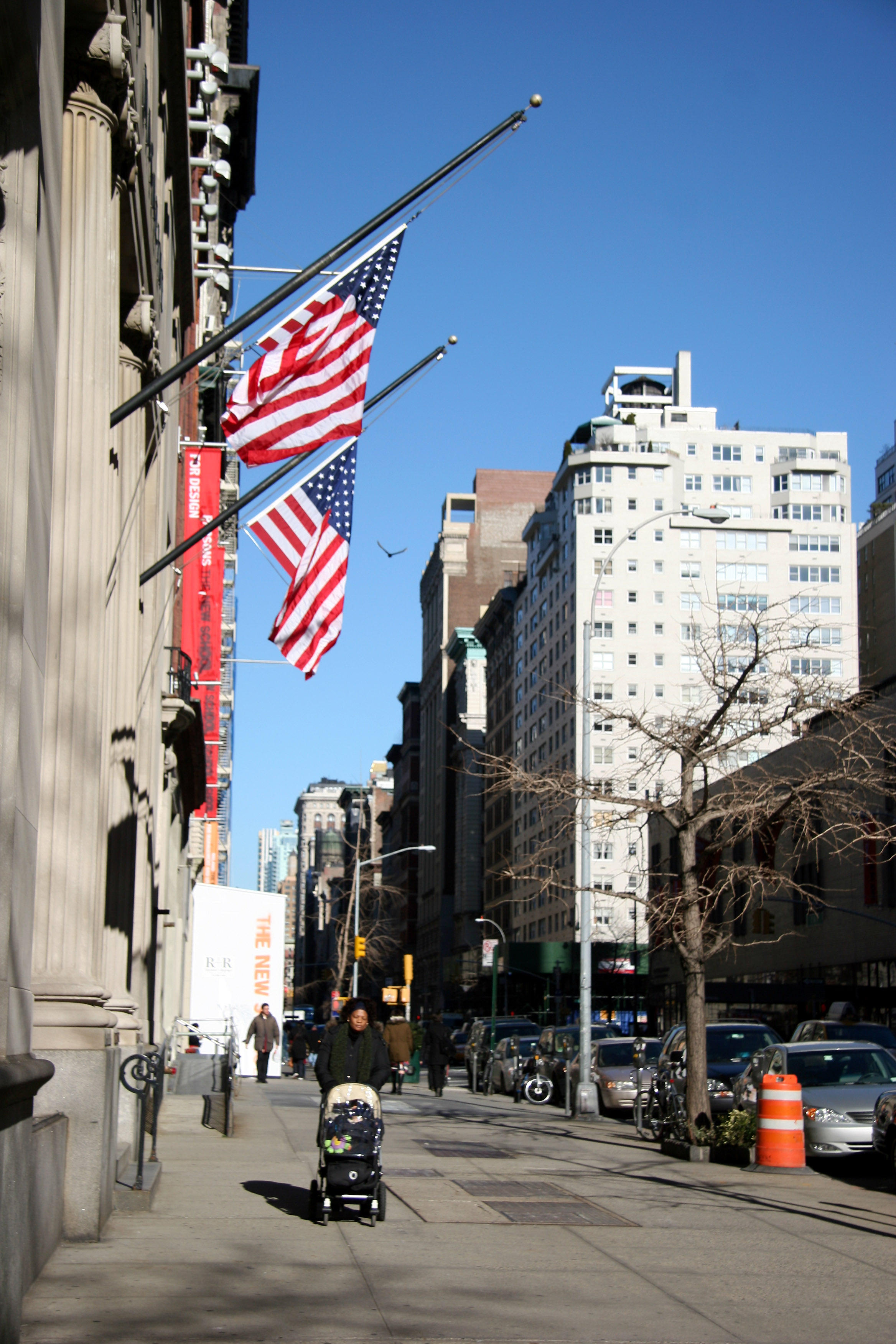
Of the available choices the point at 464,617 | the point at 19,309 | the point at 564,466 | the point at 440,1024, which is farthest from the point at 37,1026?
the point at 464,617

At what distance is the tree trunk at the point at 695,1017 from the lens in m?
19.3

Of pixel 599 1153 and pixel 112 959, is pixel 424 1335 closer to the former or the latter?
pixel 112 959

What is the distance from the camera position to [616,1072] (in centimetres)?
3053

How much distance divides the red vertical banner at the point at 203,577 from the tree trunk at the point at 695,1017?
10.9m

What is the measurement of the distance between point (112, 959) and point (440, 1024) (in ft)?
74.8

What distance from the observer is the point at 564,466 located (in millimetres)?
119312

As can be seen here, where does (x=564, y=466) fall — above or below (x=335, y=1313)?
above

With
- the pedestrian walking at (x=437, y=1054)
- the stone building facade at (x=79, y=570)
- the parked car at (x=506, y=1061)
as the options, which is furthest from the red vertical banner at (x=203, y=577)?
the parked car at (x=506, y=1061)

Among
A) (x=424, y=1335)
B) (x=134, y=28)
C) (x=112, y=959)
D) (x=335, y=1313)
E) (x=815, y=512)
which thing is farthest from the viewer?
(x=815, y=512)

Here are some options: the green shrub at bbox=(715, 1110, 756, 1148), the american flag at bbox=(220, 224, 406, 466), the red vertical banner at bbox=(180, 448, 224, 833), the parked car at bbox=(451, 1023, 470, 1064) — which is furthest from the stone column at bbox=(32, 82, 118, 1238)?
the parked car at bbox=(451, 1023, 470, 1064)

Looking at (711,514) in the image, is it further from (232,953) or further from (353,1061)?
(353,1061)

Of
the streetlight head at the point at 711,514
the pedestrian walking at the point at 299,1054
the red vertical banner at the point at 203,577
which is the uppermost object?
the streetlight head at the point at 711,514

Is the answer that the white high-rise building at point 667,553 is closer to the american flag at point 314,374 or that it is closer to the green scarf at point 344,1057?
the american flag at point 314,374

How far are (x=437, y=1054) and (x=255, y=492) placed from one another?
24.2 metres
